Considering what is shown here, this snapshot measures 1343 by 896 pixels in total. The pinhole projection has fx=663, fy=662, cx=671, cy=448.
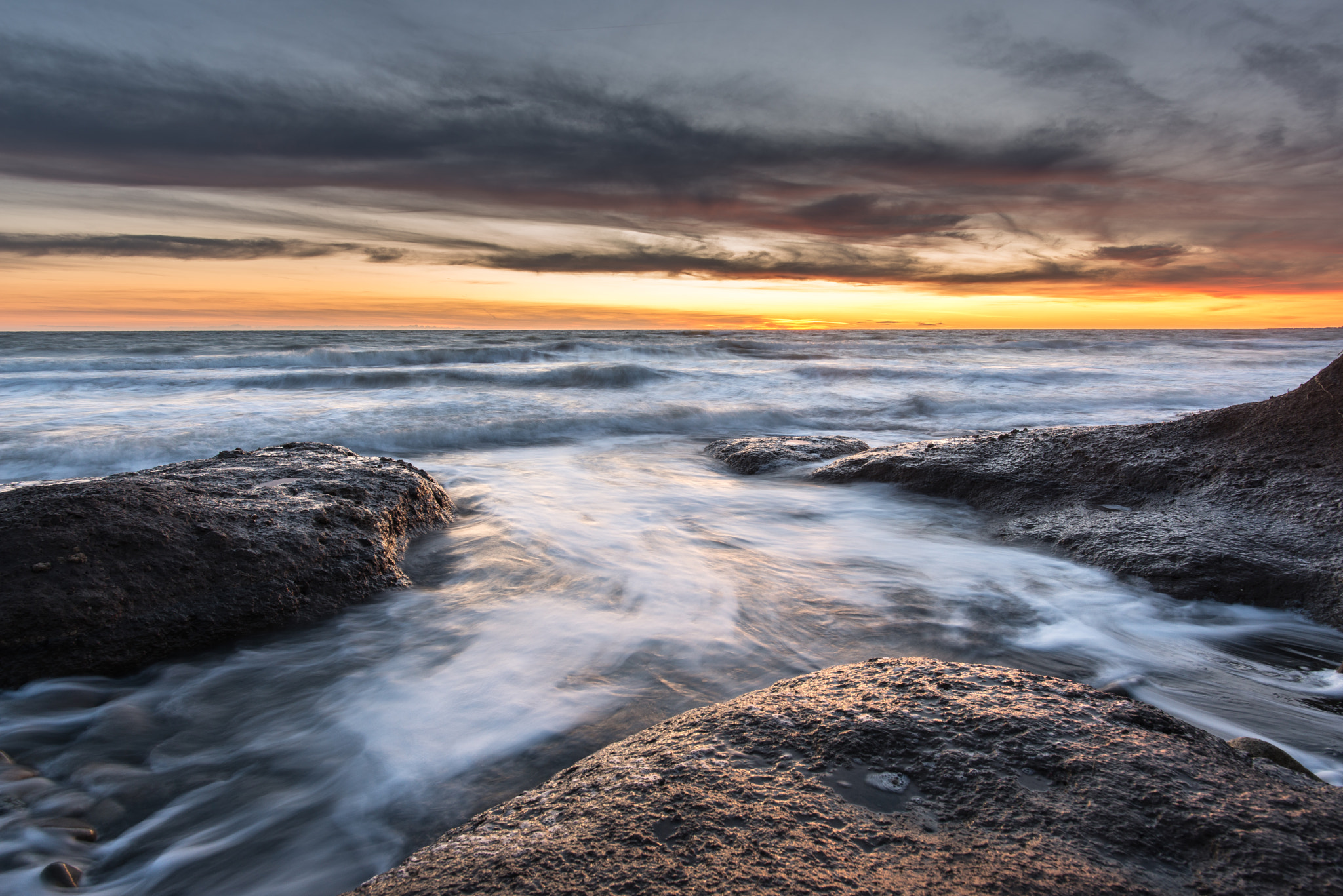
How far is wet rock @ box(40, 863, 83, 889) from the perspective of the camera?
1.63 meters

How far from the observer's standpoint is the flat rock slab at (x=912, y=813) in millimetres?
1089

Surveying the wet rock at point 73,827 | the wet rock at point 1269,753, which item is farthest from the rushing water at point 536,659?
the wet rock at point 1269,753

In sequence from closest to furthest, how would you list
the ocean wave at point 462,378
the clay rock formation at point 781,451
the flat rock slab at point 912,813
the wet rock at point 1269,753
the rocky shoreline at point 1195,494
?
1. the flat rock slab at point 912,813
2. the wet rock at point 1269,753
3. the rocky shoreline at point 1195,494
4. the clay rock formation at point 781,451
5. the ocean wave at point 462,378

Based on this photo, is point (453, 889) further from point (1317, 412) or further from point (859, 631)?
point (1317, 412)

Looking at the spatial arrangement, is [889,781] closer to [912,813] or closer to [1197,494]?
[912,813]

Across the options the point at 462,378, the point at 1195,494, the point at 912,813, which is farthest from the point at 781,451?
the point at 462,378

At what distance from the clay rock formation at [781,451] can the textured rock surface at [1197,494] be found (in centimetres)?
154

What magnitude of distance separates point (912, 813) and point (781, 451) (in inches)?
206

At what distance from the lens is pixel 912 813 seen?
50.2 inches

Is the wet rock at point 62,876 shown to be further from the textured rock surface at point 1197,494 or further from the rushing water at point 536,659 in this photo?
the textured rock surface at point 1197,494

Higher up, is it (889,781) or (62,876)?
(889,781)

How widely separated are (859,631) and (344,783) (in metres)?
2.11

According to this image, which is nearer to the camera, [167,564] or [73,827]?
[73,827]

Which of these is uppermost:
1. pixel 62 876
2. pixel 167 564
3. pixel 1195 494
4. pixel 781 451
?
pixel 1195 494
